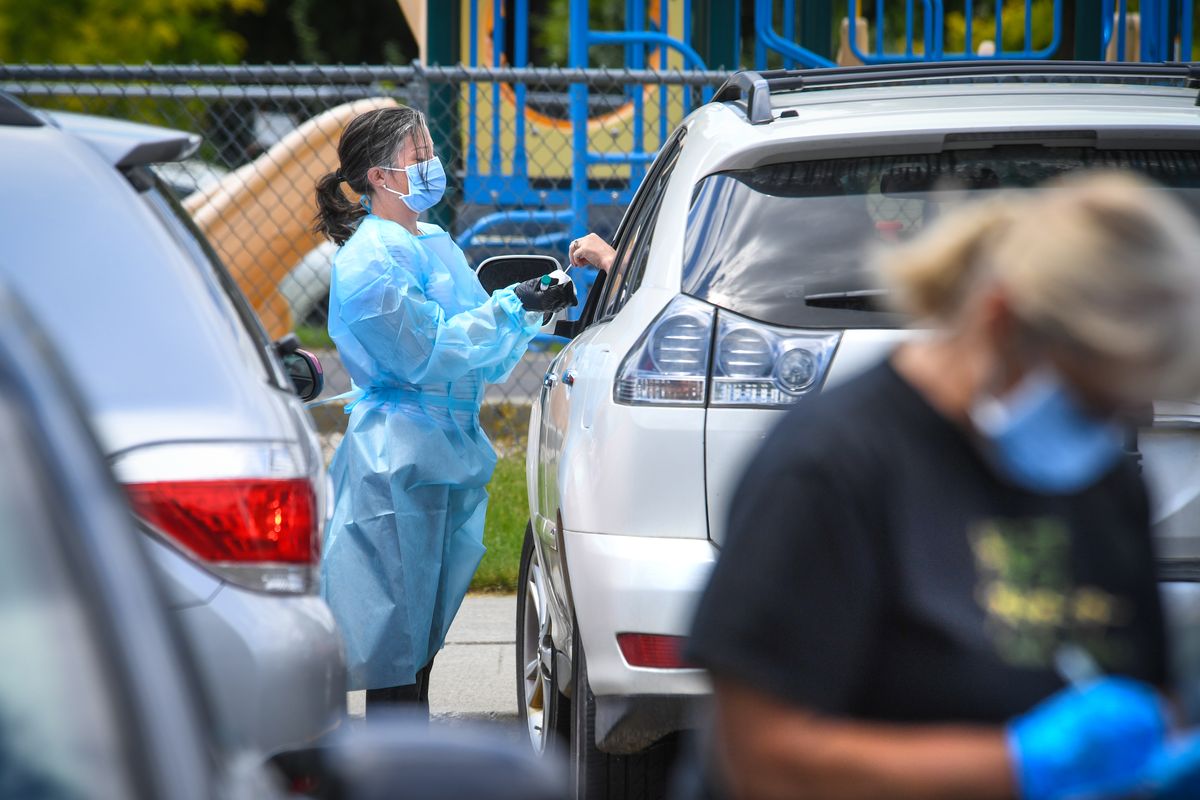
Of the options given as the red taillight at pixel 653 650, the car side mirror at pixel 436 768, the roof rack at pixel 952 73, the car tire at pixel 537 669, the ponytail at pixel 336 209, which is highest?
the roof rack at pixel 952 73

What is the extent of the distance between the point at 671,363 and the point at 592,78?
4238 millimetres

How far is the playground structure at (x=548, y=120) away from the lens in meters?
9.37

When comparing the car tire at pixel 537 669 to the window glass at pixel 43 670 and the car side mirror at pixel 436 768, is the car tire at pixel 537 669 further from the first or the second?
the window glass at pixel 43 670

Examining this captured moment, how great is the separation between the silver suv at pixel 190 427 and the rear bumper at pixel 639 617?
640 millimetres

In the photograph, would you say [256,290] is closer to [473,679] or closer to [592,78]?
[592,78]

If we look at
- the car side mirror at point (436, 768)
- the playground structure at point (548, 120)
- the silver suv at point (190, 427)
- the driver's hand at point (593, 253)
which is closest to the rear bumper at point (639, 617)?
the silver suv at point (190, 427)

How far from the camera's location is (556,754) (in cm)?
441

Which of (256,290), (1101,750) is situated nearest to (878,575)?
(1101,750)

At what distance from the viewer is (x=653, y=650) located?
10.6ft

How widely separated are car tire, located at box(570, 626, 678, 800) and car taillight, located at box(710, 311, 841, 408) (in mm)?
745

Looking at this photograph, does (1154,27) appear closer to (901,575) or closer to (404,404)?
(404,404)

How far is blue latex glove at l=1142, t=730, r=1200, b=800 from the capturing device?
5.41ft

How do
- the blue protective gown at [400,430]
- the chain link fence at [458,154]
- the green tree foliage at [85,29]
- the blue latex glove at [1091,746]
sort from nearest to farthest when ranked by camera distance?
the blue latex glove at [1091,746] → the blue protective gown at [400,430] → the chain link fence at [458,154] → the green tree foliage at [85,29]

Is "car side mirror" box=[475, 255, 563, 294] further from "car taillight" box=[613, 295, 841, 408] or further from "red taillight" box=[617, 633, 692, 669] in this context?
"red taillight" box=[617, 633, 692, 669]
